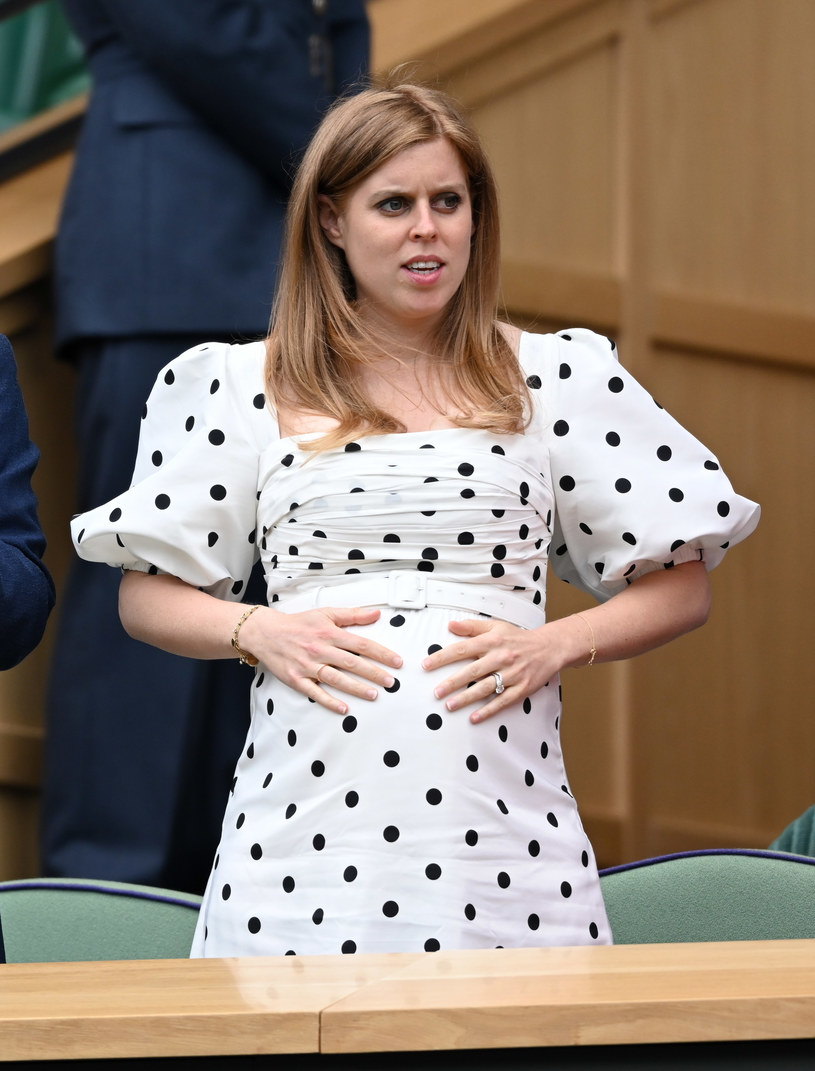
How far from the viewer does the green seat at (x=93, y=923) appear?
5.71 ft

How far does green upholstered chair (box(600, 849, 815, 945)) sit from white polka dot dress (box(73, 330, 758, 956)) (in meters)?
0.38

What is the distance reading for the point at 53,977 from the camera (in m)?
0.97

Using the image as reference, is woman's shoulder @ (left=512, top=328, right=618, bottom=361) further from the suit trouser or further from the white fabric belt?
the suit trouser

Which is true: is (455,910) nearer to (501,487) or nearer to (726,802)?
(501,487)

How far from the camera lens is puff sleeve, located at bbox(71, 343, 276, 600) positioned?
57.9 inches

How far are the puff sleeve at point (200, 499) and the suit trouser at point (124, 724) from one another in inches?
30.0

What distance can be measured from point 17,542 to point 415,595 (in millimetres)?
363

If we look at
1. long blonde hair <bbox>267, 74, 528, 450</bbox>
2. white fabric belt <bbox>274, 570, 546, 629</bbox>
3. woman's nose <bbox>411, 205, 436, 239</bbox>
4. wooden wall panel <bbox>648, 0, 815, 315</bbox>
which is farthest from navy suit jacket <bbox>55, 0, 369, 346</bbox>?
wooden wall panel <bbox>648, 0, 815, 315</bbox>

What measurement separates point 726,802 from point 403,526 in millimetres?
2063

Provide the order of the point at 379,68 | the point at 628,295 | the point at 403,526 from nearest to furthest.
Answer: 1. the point at 403,526
2. the point at 379,68
3. the point at 628,295

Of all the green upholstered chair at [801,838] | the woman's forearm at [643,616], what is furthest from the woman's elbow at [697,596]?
the green upholstered chair at [801,838]

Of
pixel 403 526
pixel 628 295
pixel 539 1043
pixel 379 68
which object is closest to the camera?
pixel 539 1043

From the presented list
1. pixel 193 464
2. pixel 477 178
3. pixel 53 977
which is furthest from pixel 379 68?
pixel 53 977

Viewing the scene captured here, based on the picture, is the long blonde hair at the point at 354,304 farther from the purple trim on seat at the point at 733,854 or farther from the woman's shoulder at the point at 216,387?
the purple trim on seat at the point at 733,854
